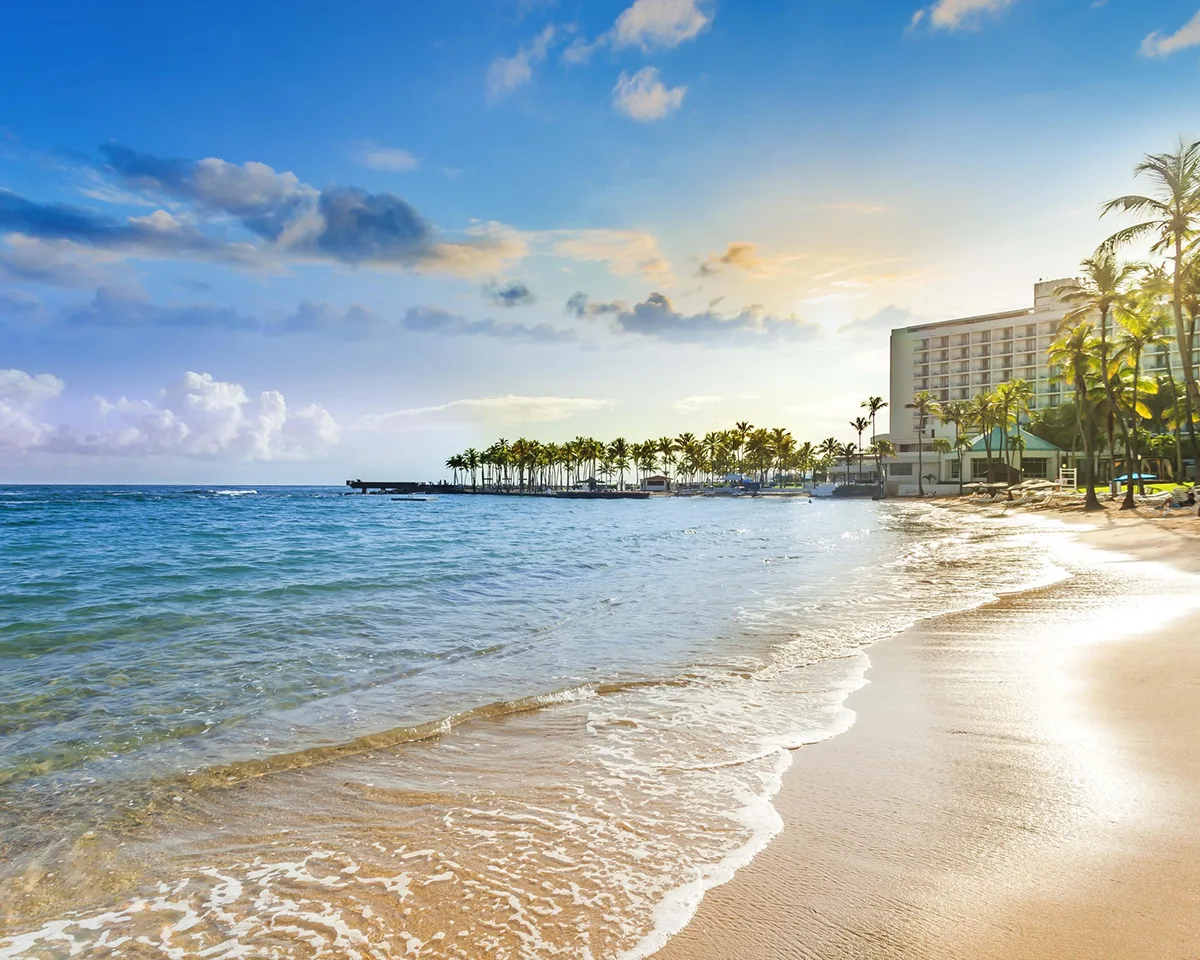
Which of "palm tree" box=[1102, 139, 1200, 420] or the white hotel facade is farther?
the white hotel facade

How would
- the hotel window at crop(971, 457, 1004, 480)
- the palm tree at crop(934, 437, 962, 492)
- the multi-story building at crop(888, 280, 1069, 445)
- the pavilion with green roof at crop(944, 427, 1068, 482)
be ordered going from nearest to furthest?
the pavilion with green roof at crop(944, 427, 1068, 482) < the hotel window at crop(971, 457, 1004, 480) < the palm tree at crop(934, 437, 962, 492) < the multi-story building at crop(888, 280, 1069, 445)

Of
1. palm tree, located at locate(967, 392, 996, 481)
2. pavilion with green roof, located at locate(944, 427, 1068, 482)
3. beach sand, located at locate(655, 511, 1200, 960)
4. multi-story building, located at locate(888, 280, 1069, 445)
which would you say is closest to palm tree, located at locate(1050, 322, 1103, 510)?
palm tree, located at locate(967, 392, 996, 481)

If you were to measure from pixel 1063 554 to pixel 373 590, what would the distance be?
1853 cm

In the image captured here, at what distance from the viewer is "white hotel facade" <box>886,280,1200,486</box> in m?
120

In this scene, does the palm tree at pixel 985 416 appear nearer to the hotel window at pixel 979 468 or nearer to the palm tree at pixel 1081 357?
the hotel window at pixel 979 468

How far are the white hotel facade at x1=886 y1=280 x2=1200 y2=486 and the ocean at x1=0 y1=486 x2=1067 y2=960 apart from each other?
106829mm

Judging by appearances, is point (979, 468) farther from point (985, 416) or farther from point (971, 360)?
point (971, 360)

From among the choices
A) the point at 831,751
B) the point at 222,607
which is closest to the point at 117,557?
the point at 222,607

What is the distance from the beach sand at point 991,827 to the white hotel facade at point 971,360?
10908cm

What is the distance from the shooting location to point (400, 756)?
19.0ft

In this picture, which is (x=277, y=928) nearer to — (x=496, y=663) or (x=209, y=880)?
(x=209, y=880)

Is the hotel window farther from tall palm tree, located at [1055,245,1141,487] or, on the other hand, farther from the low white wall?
tall palm tree, located at [1055,245,1141,487]

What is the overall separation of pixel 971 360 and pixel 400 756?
146939 millimetres

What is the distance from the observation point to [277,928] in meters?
3.35
